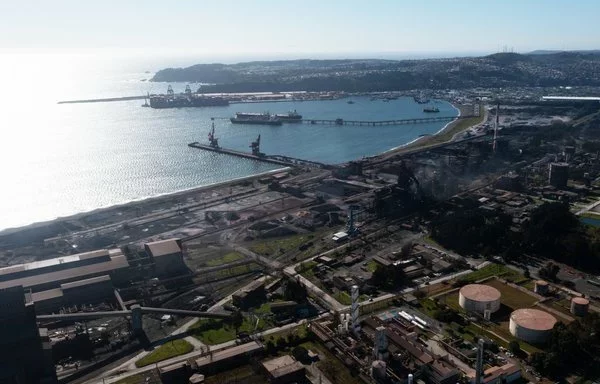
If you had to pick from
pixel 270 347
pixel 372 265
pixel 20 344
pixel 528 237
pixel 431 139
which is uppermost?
pixel 20 344

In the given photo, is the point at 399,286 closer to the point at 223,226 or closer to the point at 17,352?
the point at 223,226

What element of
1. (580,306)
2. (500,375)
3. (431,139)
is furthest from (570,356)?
(431,139)

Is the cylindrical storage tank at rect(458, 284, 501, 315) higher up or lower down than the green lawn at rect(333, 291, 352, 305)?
higher up

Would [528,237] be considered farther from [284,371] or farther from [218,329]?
[218,329]

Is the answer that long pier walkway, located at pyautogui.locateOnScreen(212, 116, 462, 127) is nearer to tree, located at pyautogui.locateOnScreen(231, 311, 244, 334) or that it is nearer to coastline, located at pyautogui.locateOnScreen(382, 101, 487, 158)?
coastline, located at pyautogui.locateOnScreen(382, 101, 487, 158)

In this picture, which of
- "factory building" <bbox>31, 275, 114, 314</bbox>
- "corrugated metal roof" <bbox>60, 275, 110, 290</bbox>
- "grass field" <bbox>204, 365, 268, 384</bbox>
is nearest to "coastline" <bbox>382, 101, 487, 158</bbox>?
"corrugated metal roof" <bbox>60, 275, 110, 290</bbox>
